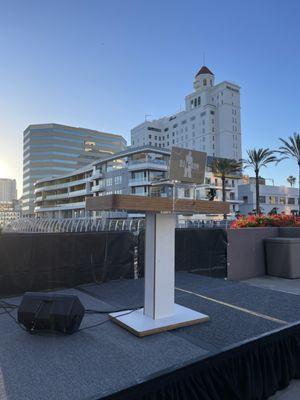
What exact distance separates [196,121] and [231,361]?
310ft

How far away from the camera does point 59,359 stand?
2.61 meters

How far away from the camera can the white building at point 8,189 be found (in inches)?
6094

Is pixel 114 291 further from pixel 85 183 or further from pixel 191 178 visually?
pixel 85 183

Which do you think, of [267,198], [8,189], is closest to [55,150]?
[8,189]

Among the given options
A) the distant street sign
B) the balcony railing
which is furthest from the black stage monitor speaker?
the balcony railing

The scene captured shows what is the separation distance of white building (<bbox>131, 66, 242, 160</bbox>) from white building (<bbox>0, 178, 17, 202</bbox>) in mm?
98462

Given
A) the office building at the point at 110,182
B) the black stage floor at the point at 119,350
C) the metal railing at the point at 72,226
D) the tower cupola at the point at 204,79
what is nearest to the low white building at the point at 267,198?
the office building at the point at 110,182

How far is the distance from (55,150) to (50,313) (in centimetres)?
11152

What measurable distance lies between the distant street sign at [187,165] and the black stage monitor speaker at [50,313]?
1682mm

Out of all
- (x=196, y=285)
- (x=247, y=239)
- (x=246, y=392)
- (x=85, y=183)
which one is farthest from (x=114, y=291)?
(x=85, y=183)

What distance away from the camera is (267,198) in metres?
63.2

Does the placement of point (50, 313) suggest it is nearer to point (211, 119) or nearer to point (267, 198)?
point (267, 198)

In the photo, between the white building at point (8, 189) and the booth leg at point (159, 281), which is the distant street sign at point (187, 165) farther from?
the white building at point (8, 189)

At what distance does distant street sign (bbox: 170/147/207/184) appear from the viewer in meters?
3.27
